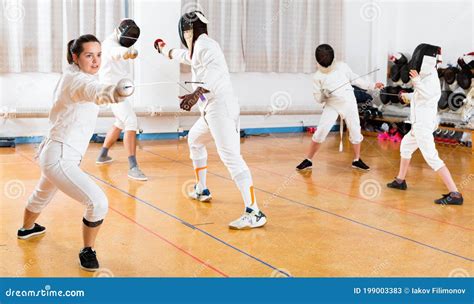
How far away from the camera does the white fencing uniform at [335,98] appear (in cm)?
612

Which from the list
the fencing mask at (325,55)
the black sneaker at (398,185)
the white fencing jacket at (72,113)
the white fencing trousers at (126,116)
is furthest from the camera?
the fencing mask at (325,55)

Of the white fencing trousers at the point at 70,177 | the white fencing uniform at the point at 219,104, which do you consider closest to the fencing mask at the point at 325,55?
the white fencing uniform at the point at 219,104

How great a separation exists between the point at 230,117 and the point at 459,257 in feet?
5.36

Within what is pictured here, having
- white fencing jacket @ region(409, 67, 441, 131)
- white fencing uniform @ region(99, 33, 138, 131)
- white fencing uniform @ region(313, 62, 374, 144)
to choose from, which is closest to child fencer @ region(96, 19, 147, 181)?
white fencing uniform @ region(99, 33, 138, 131)

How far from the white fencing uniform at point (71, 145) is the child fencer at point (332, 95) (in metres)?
3.33

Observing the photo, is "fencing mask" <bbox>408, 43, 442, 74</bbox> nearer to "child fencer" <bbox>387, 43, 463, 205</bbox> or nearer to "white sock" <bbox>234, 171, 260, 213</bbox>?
"child fencer" <bbox>387, 43, 463, 205</bbox>

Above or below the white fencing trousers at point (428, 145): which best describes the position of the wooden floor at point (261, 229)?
below

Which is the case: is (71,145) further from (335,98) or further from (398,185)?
(335,98)

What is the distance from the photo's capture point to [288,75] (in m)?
9.43

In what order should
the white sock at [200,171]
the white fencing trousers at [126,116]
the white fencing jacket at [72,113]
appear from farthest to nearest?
the white fencing trousers at [126,116]
the white sock at [200,171]
the white fencing jacket at [72,113]

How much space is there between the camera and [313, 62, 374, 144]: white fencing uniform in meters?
6.12

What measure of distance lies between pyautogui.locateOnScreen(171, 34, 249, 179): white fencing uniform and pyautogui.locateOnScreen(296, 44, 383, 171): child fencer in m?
2.16

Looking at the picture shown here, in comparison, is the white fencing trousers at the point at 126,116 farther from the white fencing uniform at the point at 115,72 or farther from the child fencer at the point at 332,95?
the child fencer at the point at 332,95

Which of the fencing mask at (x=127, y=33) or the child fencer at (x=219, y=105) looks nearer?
the child fencer at (x=219, y=105)
